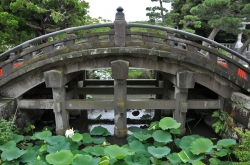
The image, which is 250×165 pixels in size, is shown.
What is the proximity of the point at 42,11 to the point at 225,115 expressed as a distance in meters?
11.0

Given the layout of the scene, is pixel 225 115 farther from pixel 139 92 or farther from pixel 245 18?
pixel 245 18

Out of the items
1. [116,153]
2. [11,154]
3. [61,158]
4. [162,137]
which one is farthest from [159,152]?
[11,154]

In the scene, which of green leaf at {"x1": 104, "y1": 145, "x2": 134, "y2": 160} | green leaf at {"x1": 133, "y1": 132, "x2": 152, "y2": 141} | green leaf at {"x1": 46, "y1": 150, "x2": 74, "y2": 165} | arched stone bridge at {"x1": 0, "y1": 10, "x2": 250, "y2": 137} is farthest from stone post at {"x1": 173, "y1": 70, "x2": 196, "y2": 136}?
green leaf at {"x1": 46, "y1": 150, "x2": 74, "y2": 165}

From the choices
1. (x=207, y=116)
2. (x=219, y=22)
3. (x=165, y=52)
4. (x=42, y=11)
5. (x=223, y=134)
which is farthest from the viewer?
(x=42, y=11)

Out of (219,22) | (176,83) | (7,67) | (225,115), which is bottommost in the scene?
(225,115)

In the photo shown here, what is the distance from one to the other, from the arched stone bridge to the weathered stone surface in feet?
1.04

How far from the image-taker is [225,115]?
6.79 metres

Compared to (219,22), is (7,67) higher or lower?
lower

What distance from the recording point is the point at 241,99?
20.6 ft

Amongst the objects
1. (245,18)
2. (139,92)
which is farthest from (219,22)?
(139,92)

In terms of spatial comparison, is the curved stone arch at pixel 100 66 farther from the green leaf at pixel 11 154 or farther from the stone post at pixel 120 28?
the green leaf at pixel 11 154

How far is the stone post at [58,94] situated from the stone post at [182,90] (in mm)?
3459

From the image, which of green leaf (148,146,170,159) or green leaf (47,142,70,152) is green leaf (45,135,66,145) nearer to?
green leaf (47,142,70,152)

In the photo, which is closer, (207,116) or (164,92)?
(207,116)
